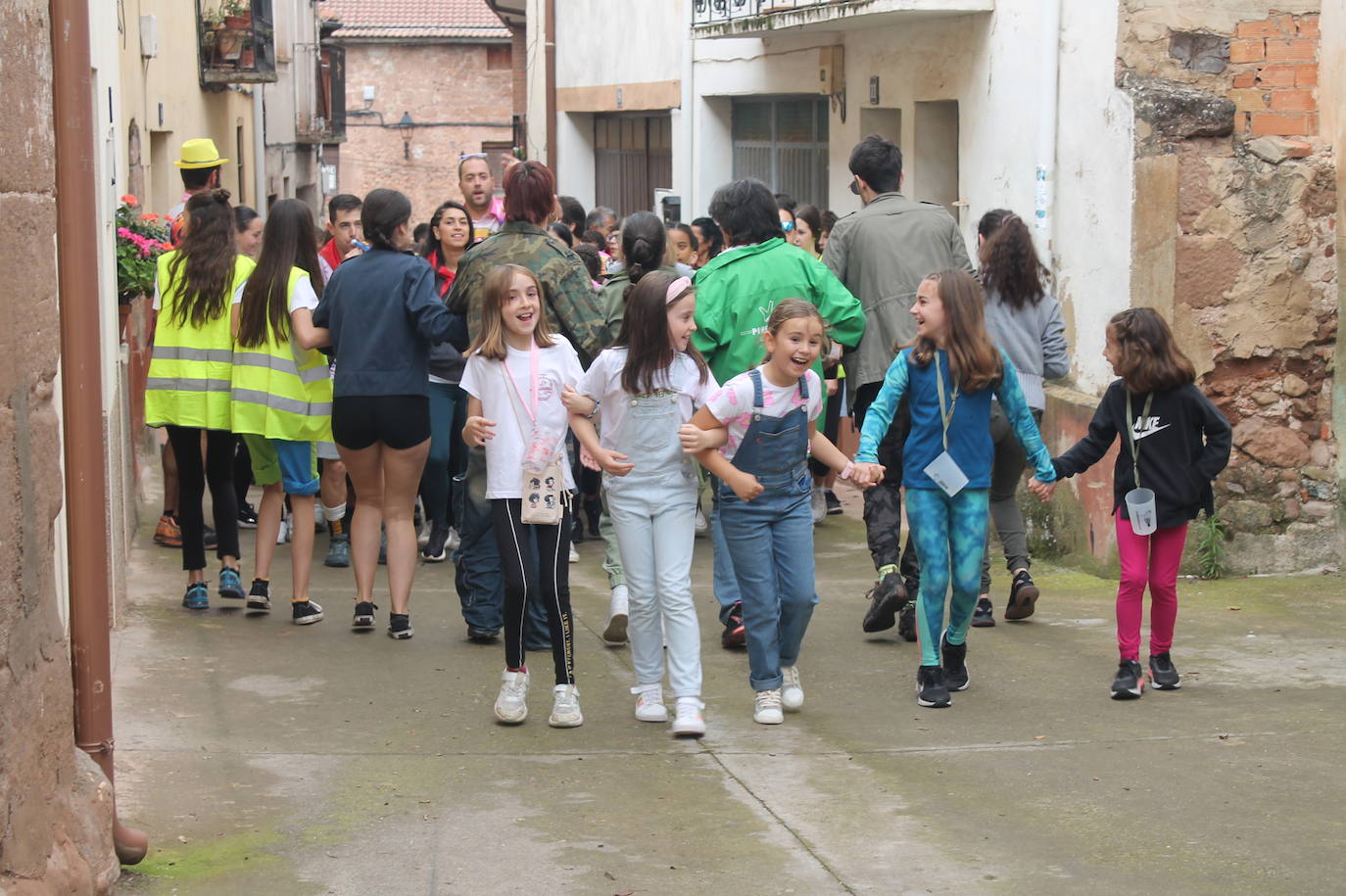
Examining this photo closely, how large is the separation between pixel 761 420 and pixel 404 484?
178cm

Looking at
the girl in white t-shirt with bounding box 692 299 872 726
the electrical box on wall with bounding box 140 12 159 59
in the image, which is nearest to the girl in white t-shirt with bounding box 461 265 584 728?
the girl in white t-shirt with bounding box 692 299 872 726

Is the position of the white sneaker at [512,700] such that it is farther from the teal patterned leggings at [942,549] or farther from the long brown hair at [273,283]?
the long brown hair at [273,283]

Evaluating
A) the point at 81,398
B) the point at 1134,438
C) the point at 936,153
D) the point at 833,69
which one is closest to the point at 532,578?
the point at 81,398

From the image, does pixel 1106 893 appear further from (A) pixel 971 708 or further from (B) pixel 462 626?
(B) pixel 462 626

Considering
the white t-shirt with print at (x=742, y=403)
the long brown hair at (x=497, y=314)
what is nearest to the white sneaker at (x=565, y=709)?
the white t-shirt with print at (x=742, y=403)

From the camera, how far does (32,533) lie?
380 cm

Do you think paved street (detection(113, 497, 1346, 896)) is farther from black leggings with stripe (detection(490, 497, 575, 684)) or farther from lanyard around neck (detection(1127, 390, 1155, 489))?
lanyard around neck (detection(1127, 390, 1155, 489))

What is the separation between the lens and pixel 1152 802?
4914mm

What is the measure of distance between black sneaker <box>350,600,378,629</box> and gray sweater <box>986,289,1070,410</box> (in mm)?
2773

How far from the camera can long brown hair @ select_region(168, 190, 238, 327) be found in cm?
730

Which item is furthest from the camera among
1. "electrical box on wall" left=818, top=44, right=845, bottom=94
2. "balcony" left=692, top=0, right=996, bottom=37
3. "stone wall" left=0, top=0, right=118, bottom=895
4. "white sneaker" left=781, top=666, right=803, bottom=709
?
"electrical box on wall" left=818, top=44, right=845, bottom=94

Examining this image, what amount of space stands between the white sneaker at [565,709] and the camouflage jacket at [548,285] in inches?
60.5

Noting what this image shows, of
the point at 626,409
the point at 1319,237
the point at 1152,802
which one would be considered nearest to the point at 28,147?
the point at 626,409

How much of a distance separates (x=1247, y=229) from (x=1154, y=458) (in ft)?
8.50
